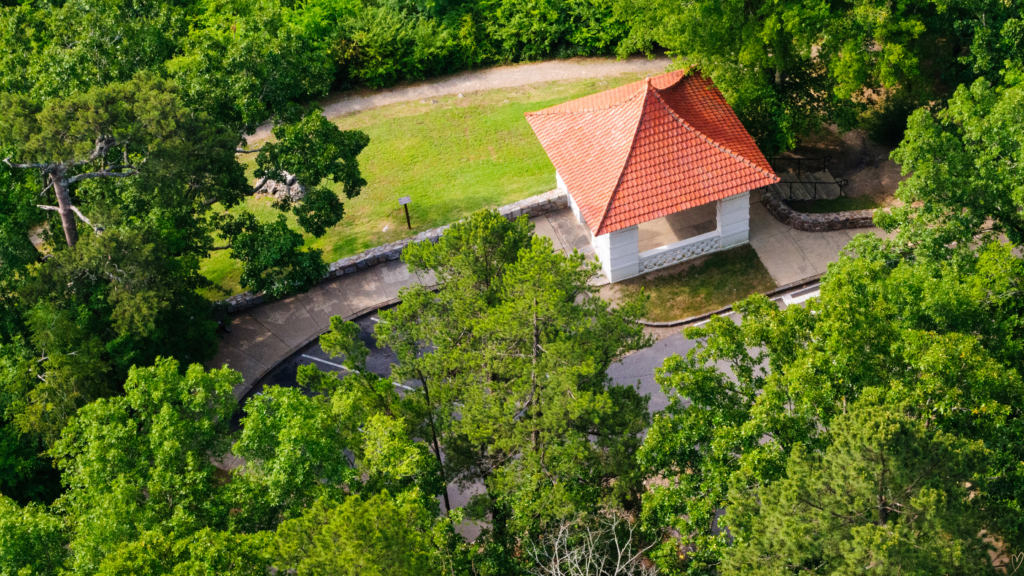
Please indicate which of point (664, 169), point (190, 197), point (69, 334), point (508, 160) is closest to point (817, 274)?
point (664, 169)

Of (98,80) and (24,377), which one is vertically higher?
(98,80)

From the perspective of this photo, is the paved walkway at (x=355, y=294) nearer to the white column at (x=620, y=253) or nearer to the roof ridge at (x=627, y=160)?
the white column at (x=620, y=253)

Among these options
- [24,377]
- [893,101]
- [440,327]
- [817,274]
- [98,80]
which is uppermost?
[98,80]

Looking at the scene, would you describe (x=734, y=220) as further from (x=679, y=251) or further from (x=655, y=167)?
(x=655, y=167)

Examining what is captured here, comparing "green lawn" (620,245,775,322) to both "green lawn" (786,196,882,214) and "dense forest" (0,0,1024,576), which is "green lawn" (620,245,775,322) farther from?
"dense forest" (0,0,1024,576)

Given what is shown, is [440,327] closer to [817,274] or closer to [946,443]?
[946,443]

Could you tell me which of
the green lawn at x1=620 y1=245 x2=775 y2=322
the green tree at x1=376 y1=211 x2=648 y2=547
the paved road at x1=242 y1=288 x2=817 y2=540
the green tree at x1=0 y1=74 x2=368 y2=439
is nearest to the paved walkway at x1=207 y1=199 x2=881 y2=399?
the paved road at x1=242 y1=288 x2=817 y2=540

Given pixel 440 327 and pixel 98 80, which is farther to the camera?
pixel 98 80

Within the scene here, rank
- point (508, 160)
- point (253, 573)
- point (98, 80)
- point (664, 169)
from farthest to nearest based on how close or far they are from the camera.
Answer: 1. point (508, 160)
2. point (664, 169)
3. point (98, 80)
4. point (253, 573)
